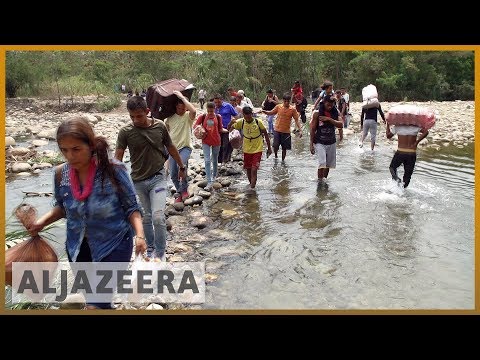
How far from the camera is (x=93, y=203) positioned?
2.67 meters

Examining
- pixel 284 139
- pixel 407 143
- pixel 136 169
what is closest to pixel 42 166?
pixel 284 139

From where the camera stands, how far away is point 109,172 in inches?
106

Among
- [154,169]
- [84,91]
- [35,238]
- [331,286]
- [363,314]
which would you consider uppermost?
[84,91]

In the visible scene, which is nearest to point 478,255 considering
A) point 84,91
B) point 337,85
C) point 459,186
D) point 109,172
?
point 109,172

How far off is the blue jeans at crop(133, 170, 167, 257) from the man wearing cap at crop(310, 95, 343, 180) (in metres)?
4.01

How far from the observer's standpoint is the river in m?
4.11

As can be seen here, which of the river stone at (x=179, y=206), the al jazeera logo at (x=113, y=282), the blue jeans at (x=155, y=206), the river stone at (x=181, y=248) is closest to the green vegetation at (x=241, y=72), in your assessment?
the river stone at (x=179, y=206)

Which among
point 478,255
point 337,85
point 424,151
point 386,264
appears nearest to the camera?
point 478,255

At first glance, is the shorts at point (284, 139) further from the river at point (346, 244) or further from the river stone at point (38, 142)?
the river stone at point (38, 142)

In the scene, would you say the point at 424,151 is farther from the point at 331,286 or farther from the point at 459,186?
the point at 331,286

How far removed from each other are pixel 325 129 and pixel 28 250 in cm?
586

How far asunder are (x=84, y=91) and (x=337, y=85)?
19.1 metres

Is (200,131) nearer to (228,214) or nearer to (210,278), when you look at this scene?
(228,214)

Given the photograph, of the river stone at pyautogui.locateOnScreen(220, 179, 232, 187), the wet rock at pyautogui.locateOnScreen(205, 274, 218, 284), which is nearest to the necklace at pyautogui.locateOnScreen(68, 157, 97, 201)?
the wet rock at pyautogui.locateOnScreen(205, 274, 218, 284)
